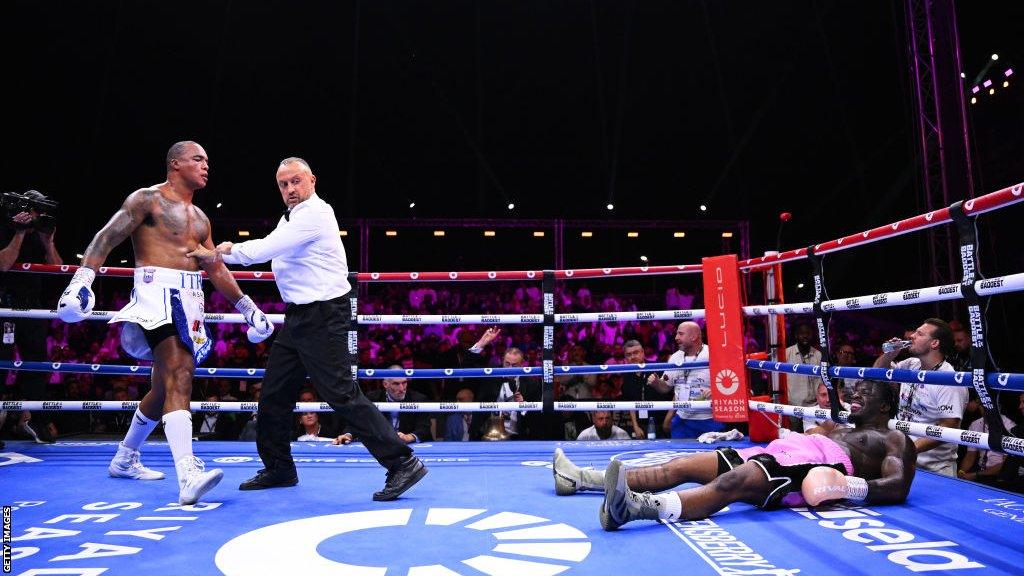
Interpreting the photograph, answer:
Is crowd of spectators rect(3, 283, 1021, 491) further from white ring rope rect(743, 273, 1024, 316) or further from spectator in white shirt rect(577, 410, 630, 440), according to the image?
white ring rope rect(743, 273, 1024, 316)

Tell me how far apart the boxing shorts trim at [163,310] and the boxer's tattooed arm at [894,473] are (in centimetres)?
263

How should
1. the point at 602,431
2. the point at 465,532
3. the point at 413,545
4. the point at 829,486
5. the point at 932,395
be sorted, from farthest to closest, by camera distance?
the point at 602,431, the point at 932,395, the point at 829,486, the point at 465,532, the point at 413,545

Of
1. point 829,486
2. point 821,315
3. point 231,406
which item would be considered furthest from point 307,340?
point 821,315

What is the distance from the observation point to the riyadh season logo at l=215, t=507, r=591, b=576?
1657mm

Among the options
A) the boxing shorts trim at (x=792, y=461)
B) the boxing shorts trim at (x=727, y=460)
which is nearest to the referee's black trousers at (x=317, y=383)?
the boxing shorts trim at (x=727, y=460)

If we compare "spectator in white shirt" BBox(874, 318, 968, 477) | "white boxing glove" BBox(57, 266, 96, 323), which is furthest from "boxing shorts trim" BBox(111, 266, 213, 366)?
"spectator in white shirt" BBox(874, 318, 968, 477)

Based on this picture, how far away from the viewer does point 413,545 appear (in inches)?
73.6

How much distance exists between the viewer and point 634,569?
1.62 meters

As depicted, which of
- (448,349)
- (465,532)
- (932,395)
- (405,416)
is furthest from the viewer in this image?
(448,349)

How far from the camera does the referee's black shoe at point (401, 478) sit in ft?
8.30

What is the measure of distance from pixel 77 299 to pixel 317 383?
0.98 metres

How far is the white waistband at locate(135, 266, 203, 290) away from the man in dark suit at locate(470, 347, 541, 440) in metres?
2.49

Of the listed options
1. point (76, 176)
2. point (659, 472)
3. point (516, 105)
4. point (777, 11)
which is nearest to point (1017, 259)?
point (777, 11)

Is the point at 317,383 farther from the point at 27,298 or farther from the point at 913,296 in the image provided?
the point at 27,298
